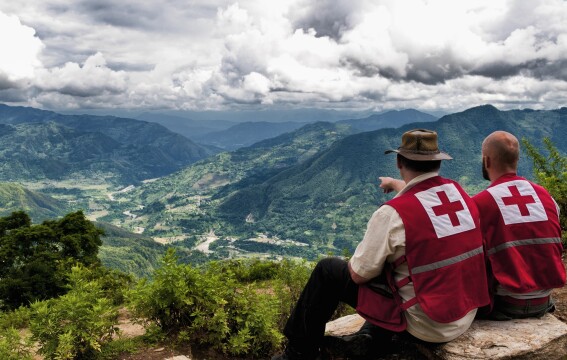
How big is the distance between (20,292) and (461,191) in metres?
26.4

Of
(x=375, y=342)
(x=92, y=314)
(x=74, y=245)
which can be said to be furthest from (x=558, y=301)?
(x=74, y=245)

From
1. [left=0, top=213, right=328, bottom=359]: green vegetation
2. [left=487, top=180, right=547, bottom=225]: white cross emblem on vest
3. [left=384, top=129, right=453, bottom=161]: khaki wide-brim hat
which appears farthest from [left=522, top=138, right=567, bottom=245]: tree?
[left=0, top=213, right=328, bottom=359]: green vegetation

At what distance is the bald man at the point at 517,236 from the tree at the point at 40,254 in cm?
2211

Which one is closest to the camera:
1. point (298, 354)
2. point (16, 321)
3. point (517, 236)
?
point (517, 236)

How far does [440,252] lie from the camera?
416cm

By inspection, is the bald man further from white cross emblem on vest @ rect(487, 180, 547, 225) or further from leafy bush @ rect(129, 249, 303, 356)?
leafy bush @ rect(129, 249, 303, 356)

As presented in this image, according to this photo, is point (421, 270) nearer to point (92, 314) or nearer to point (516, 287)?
point (516, 287)

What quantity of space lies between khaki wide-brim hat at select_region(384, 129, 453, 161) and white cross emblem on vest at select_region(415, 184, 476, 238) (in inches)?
13.9

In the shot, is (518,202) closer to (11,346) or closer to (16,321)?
(11,346)

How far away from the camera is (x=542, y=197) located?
198 inches

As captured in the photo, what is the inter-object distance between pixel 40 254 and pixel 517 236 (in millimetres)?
31451

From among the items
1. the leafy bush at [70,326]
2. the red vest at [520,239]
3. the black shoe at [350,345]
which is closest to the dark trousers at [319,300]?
the black shoe at [350,345]

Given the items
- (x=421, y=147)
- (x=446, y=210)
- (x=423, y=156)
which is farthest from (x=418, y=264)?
(x=421, y=147)

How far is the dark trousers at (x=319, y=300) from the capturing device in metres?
4.91
